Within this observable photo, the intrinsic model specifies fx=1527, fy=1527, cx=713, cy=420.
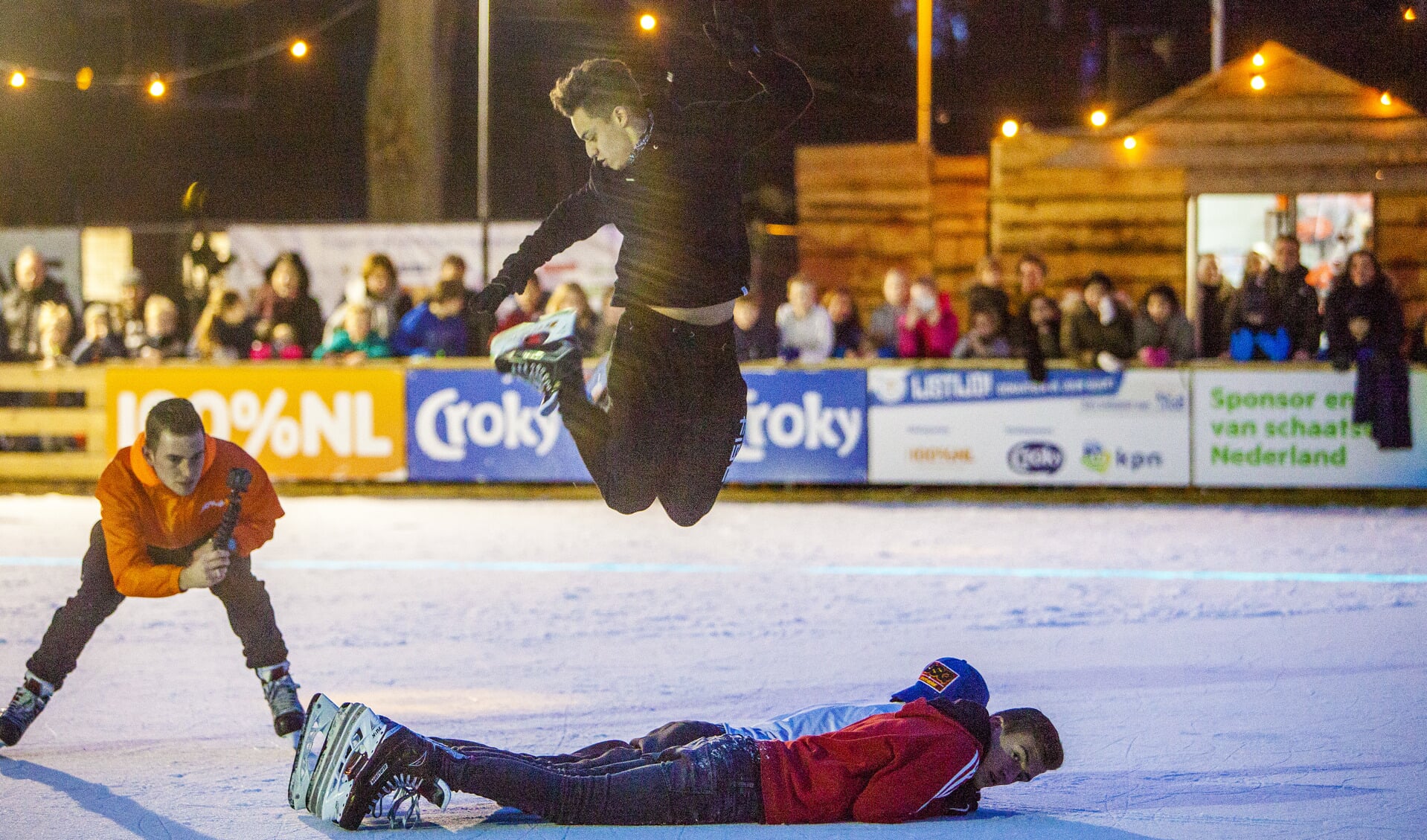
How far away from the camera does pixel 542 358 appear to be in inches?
187

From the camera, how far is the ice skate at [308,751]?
4.44 m

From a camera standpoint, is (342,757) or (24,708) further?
(24,708)

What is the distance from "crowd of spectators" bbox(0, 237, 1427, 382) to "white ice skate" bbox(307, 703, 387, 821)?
22.8 feet

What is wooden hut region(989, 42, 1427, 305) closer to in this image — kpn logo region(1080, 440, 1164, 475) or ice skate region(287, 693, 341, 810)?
kpn logo region(1080, 440, 1164, 475)

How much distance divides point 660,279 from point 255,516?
1.67 metres

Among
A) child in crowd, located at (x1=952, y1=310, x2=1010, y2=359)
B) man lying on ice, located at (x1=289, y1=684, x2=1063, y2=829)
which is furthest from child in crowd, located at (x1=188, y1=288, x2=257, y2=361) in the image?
man lying on ice, located at (x1=289, y1=684, x2=1063, y2=829)

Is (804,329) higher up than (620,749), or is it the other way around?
(804,329)

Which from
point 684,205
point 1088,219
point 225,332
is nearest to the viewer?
point 684,205

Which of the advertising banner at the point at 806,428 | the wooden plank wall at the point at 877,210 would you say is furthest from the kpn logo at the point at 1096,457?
the wooden plank wall at the point at 877,210

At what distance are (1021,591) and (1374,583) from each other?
6.49 ft

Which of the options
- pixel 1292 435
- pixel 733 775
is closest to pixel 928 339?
pixel 1292 435

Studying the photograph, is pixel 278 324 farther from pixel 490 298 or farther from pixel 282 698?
pixel 490 298

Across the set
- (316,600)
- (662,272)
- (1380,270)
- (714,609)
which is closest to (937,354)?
(1380,270)

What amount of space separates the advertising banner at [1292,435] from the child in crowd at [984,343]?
1.50 m
